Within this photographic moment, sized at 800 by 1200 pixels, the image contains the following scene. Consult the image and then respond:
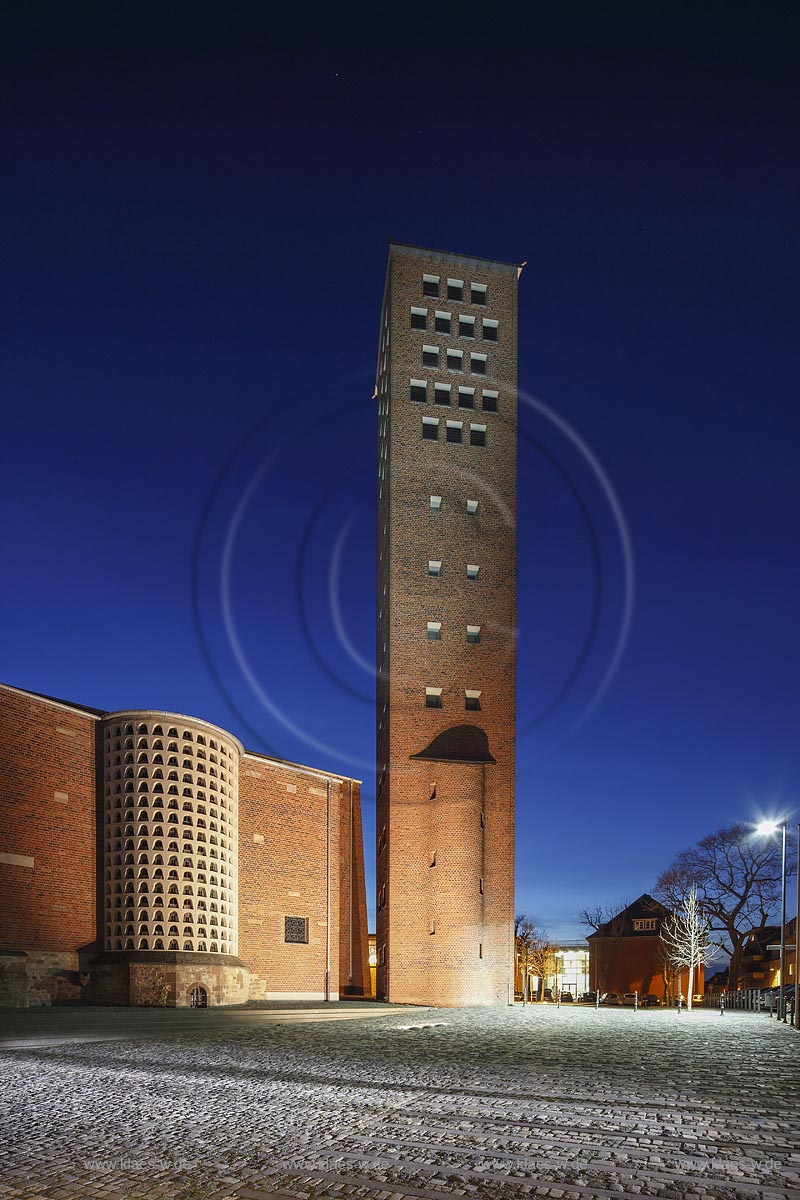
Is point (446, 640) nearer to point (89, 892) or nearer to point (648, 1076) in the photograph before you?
point (89, 892)

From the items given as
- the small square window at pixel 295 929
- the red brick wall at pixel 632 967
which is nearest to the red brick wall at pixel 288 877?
the small square window at pixel 295 929

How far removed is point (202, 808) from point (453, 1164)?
3003 centimetres

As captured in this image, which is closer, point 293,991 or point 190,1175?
point 190,1175

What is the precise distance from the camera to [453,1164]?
7711 mm

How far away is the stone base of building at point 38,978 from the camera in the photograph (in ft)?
94.1

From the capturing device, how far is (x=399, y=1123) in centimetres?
953

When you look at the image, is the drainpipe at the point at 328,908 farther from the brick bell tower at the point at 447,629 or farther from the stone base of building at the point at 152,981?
the stone base of building at the point at 152,981

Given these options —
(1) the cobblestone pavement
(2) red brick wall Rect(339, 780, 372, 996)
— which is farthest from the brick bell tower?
(1) the cobblestone pavement

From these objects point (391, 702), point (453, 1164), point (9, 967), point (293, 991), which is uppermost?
point (391, 702)

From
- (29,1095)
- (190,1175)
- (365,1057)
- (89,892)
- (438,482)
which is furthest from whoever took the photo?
(438,482)

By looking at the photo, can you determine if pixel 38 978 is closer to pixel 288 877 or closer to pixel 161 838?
pixel 161 838

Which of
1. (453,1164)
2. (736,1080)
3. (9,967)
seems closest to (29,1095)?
(453,1164)

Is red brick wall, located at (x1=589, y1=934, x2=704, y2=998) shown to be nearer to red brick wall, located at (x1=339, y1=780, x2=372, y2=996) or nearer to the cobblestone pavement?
red brick wall, located at (x1=339, y1=780, x2=372, y2=996)

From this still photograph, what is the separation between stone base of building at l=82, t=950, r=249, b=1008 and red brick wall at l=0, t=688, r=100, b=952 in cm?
143
